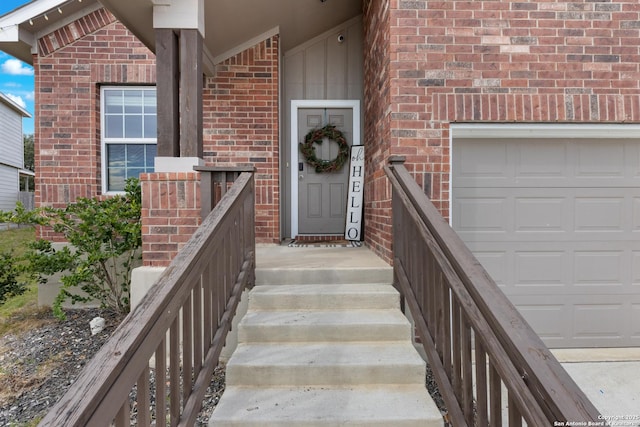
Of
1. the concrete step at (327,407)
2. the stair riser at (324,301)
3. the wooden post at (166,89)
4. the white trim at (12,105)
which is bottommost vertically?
the concrete step at (327,407)

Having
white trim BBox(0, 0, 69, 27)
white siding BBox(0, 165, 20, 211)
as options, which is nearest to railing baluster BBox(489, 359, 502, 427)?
white trim BBox(0, 0, 69, 27)

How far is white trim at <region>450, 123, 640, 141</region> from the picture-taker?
10.1 ft

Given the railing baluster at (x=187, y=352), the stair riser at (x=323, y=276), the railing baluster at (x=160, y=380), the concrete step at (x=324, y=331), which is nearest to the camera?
the railing baluster at (x=160, y=380)

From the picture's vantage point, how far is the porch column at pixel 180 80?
3.01 m

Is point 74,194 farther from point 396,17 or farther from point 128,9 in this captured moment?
point 396,17

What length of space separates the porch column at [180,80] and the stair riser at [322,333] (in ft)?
4.95

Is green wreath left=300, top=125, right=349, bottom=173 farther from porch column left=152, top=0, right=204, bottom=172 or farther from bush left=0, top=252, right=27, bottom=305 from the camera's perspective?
bush left=0, top=252, right=27, bottom=305

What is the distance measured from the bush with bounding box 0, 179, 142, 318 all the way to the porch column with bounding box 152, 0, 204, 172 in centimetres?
124

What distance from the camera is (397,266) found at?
9.13ft

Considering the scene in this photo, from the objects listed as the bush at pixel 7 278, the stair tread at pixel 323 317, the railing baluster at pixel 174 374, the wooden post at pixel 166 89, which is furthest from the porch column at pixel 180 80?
the bush at pixel 7 278

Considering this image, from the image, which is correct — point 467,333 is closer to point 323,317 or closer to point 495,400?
point 495,400

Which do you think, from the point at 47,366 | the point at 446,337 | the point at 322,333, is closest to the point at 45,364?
the point at 47,366

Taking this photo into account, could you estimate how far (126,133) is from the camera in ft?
15.8

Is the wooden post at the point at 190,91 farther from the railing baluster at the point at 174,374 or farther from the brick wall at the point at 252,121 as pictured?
the railing baluster at the point at 174,374
